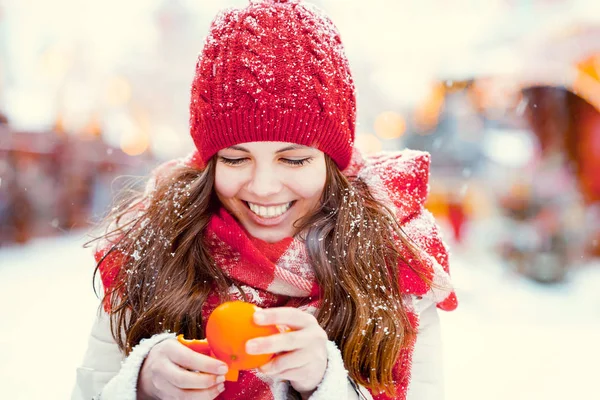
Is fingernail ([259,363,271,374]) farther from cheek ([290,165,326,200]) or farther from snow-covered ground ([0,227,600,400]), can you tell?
snow-covered ground ([0,227,600,400])

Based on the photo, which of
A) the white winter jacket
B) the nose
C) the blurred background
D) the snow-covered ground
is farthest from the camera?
the blurred background

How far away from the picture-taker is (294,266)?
101 centimetres

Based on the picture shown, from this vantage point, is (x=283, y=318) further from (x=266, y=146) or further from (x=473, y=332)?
(x=473, y=332)

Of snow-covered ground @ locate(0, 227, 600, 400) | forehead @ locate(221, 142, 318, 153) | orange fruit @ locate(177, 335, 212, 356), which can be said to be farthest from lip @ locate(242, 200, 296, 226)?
snow-covered ground @ locate(0, 227, 600, 400)

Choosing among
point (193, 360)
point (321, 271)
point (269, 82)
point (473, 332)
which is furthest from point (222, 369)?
point (473, 332)

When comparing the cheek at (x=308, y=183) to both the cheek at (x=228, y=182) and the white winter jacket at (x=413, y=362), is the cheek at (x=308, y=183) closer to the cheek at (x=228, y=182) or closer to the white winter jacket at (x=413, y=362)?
the cheek at (x=228, y=182)

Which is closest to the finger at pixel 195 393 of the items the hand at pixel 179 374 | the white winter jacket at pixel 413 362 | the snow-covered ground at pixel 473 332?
the hand at pixel 179 374

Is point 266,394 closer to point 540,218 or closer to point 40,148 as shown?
point 540,218

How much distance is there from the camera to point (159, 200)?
1134 millimetres

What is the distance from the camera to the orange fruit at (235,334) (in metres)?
0.70

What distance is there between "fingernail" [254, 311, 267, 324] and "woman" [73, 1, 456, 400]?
0.79 feet

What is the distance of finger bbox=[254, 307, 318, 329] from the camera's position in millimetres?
690

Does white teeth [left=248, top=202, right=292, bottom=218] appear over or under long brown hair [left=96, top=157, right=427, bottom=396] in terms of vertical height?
over

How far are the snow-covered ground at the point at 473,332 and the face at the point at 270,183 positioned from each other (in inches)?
19.9
